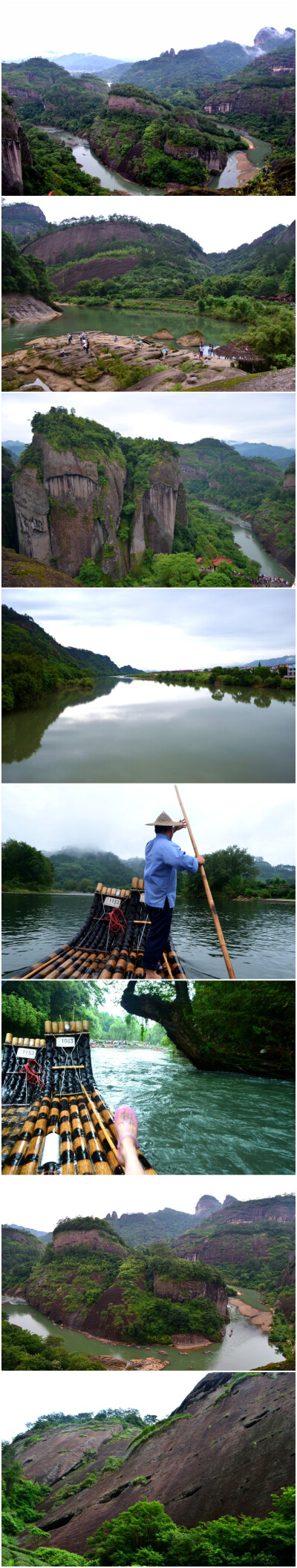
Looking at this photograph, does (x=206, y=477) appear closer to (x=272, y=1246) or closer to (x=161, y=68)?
(x=161, y=68)

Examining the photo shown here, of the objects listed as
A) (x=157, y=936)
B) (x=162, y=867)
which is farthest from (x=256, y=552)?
(x=157, y=936)

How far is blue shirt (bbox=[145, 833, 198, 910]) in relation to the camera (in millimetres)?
5172

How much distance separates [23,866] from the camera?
5.79m

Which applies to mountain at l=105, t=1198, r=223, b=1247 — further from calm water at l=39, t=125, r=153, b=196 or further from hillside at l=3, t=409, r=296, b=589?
calm water at l=39, t=125, r=153, b=196

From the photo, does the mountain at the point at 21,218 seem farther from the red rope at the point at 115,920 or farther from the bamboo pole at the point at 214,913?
the red rope at the point at 115,920

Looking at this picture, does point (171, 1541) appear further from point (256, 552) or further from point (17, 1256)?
point (256, 552)

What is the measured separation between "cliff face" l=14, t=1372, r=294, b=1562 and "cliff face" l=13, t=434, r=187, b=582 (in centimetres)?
501

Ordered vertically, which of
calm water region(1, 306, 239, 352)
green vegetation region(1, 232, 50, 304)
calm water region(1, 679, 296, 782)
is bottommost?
calm water region(1, 679, 296, 782)

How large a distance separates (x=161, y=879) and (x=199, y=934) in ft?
2.50

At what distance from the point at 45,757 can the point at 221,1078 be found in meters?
2.40

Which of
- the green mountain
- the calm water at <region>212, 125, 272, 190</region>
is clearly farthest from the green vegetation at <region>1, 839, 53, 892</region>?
the green mountain

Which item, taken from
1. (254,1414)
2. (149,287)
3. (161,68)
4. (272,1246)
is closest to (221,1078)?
(272,1246)

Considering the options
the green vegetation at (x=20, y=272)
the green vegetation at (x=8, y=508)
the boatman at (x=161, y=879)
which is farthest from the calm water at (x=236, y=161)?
the boatman at (x=161, y=879)

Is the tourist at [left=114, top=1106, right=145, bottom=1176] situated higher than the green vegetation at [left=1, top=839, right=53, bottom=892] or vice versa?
the green vegetation at [left=1, top=839, right=53, bottom=892]
